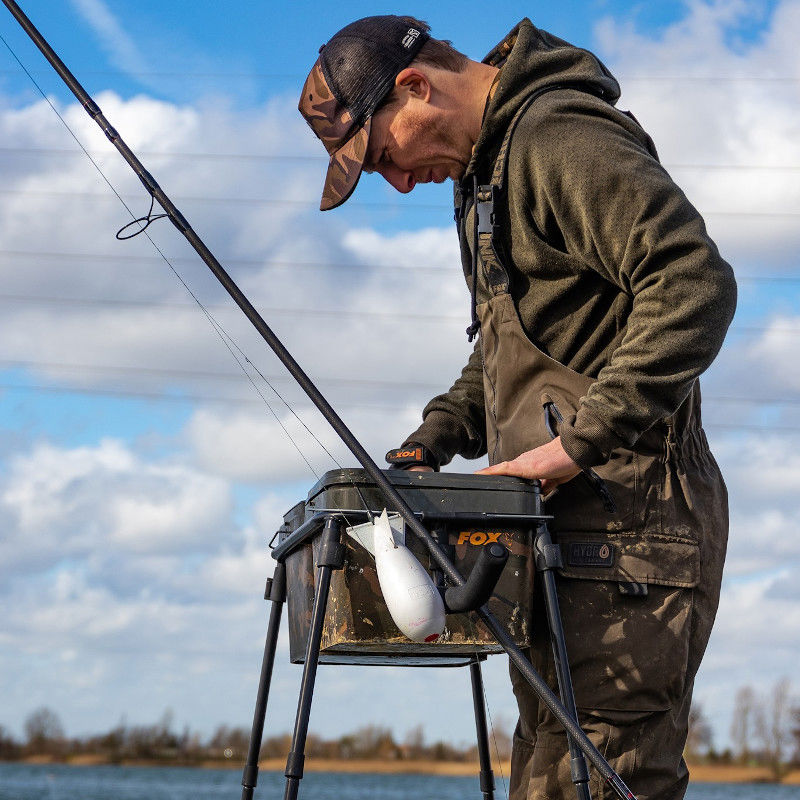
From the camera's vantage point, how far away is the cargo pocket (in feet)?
9.46

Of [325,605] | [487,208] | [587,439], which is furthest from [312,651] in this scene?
[487,208]

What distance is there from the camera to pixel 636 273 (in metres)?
2.77

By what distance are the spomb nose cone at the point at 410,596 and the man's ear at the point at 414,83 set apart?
137 centimetres

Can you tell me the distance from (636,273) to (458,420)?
1.14 meters

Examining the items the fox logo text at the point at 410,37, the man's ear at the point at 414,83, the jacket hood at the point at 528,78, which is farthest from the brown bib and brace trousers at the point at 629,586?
the fox logo text at the point at 410,37

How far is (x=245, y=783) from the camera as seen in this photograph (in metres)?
3.48

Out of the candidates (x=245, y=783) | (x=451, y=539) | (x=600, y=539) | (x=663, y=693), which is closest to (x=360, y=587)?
(x=451, y=539)

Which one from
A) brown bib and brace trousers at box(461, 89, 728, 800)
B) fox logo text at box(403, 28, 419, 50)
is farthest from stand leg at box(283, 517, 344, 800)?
fox logo text at box(403, 28, 419, 50)

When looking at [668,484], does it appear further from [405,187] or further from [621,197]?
[405,187]

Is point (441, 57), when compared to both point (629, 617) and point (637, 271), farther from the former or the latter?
point (629, 617)

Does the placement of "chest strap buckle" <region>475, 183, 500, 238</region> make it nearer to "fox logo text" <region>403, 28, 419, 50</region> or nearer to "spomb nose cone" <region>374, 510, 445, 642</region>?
"fox logo text" <region>403, 28, 419, 50</region>

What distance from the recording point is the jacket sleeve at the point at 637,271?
2.71 metres

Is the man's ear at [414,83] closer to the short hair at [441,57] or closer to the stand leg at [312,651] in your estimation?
the short hair at [441,57]

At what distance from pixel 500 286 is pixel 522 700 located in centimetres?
118
